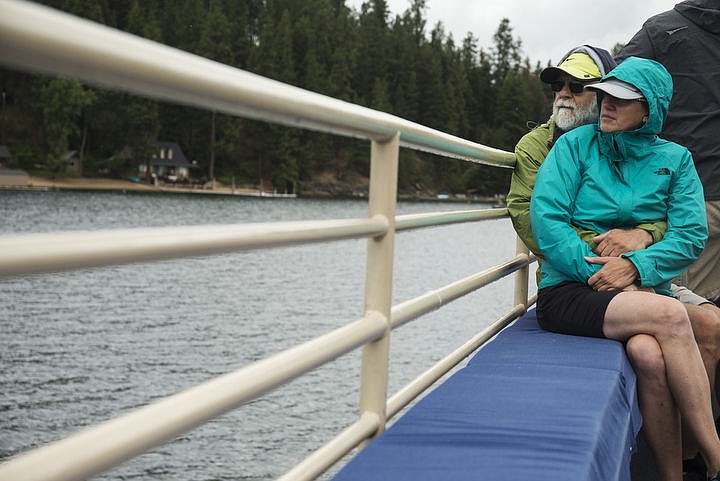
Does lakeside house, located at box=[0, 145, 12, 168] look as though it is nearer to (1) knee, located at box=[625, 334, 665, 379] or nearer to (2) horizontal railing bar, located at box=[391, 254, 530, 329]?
(2) horizontal railing bar, located at box=[391, 254, 530, 329]

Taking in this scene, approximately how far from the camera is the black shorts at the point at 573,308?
2545mm

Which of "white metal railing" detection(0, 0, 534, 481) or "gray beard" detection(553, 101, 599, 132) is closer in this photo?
"white metal railing" detection(0, 0, 534, 481)

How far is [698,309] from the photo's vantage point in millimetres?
2713

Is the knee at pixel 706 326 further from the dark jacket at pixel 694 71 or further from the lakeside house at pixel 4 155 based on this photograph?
the lakeside house at pixel 4 155

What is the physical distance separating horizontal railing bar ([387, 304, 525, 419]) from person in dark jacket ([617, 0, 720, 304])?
0.79 m

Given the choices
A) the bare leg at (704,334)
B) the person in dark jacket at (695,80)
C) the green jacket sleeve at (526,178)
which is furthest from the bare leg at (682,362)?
the person in dark jacket at (695,80)

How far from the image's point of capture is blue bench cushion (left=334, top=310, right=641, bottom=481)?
1481 mm

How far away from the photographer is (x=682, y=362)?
7.67 feet

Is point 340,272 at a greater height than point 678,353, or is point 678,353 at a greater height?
point 678,353

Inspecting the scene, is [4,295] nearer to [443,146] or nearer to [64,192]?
[443,146]

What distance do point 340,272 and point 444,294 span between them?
4211cm

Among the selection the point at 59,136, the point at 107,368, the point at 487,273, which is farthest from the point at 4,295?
the point at 59,136

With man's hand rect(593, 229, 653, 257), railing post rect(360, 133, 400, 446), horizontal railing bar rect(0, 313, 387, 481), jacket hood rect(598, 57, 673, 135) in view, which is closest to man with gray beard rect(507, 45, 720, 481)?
man's hand rect(593, 229, 653, 257)

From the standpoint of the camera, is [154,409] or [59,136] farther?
[59,136]
